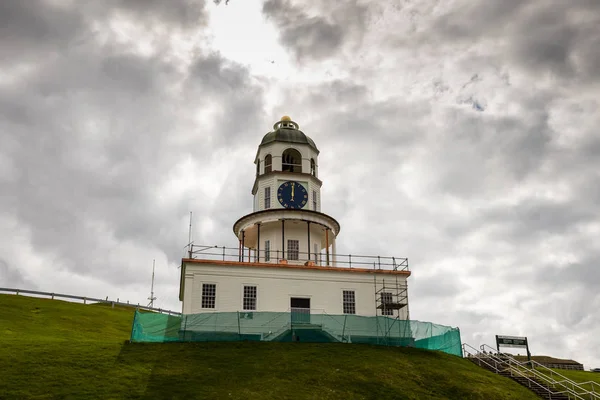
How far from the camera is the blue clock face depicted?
47281 millimetres

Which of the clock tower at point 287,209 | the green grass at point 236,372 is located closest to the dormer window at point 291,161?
the clock tower at point 287,209

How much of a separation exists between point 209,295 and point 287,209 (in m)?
9.17

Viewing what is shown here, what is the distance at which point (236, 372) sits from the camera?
2898 centimetres

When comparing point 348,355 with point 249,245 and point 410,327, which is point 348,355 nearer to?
point 410,327

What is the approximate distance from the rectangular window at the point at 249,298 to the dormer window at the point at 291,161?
1226 cm

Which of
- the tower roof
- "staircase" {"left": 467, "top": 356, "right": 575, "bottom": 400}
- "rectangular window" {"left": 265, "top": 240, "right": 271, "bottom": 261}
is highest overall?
the tower roof

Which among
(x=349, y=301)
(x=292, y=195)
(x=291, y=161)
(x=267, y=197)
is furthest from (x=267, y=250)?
(x=291, y=161)

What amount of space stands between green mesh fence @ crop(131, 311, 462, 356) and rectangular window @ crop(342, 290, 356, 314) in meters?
5.16

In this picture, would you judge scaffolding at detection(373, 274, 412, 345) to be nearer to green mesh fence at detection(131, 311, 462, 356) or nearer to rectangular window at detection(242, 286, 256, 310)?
green mesh fence at detection(131, 311, 462, 356)

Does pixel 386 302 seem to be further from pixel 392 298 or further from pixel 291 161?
pixel 291 161

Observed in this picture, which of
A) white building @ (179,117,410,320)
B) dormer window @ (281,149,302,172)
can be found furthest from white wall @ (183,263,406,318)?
dormer window @ (281,149,302,172)

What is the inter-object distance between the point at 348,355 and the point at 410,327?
6.15m

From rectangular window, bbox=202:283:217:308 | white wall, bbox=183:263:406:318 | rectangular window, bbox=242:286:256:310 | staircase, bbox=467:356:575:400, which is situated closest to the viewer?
staircase, bbox=467:356:575:400

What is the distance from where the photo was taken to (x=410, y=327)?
123ft
